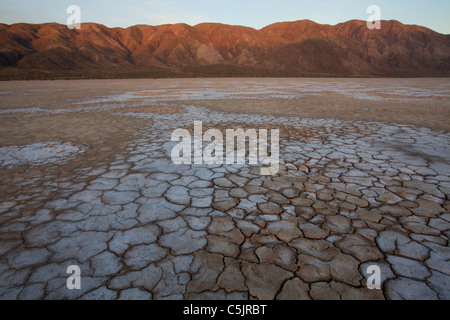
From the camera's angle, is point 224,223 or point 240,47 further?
point 240,47

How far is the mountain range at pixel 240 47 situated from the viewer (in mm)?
59000

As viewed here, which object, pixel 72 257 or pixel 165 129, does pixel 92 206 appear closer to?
pixel 72 257

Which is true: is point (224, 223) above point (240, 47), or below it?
below

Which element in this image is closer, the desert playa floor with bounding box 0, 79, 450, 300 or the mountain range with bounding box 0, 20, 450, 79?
the desert playa floor with bounding box 0, 79, 450, 300

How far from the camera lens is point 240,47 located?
70.2m

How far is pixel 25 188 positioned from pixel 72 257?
1.38 m

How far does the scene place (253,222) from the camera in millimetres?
1863

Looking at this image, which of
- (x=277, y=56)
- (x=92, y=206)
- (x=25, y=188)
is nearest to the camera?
(x=92, y=206)

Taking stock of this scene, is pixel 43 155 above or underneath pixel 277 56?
underneath

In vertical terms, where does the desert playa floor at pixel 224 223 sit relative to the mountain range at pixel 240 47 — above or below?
below

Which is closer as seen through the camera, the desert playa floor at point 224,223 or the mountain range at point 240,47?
the desert playa floor at point 224,223

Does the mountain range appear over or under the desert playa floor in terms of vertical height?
over

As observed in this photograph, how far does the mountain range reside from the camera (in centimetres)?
5900
